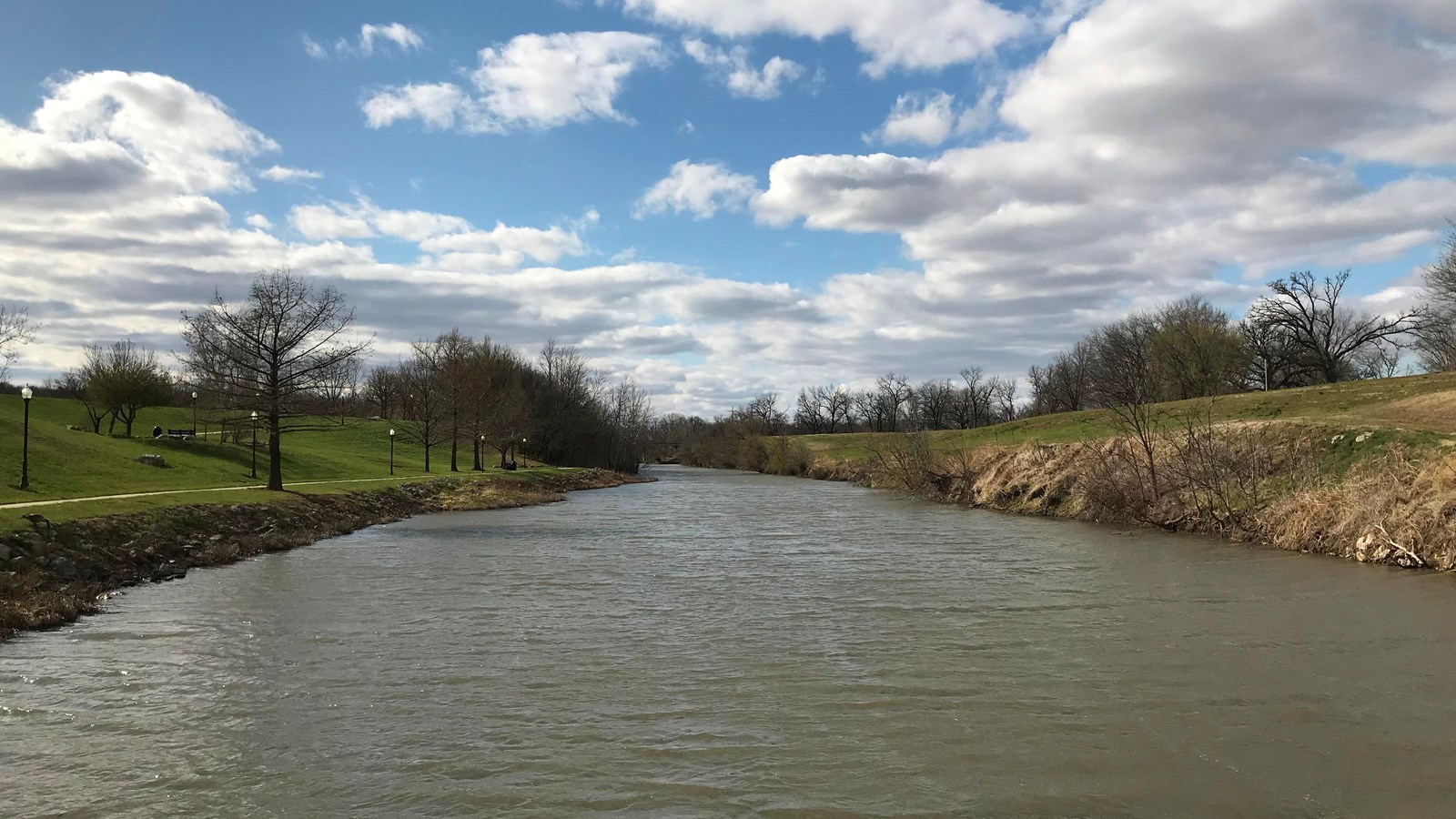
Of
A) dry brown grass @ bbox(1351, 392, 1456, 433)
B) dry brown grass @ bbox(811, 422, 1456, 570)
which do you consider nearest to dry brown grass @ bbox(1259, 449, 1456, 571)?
dry brown grass @ bbox(811, 422, 1456, 570)

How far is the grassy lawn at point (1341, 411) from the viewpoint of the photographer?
24.9 meters

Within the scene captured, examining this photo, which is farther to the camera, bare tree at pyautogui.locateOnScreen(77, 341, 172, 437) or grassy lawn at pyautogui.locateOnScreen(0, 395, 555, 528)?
bare tree at pyautogui.locateOnScreen(77, 341, 172, 437)

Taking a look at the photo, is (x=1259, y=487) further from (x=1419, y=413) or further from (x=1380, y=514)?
(x=1419, y=413)

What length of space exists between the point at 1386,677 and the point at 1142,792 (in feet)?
16.7

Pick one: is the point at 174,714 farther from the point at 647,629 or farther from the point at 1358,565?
the point at 1358,565

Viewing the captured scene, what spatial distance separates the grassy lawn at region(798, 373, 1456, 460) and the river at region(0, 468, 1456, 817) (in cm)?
1058

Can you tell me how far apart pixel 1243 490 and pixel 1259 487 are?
1.30 ft

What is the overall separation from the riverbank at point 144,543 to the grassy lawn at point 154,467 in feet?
2.25

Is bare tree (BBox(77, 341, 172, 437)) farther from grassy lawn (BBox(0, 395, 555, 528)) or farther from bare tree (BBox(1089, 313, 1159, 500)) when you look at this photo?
bare tree (BBox(1089, 313, 1159, 500))

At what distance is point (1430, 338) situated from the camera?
64312 mm

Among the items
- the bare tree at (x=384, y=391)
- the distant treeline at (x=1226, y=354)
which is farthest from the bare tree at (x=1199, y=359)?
the bare tree at (x=384, y=391)

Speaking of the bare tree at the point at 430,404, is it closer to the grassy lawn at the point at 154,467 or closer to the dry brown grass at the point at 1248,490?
the grassy lawn at the point at 154,467

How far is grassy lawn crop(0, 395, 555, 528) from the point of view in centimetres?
2434

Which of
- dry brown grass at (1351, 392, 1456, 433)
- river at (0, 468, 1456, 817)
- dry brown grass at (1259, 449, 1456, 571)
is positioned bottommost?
river at (0, 468, 1456, 817)
